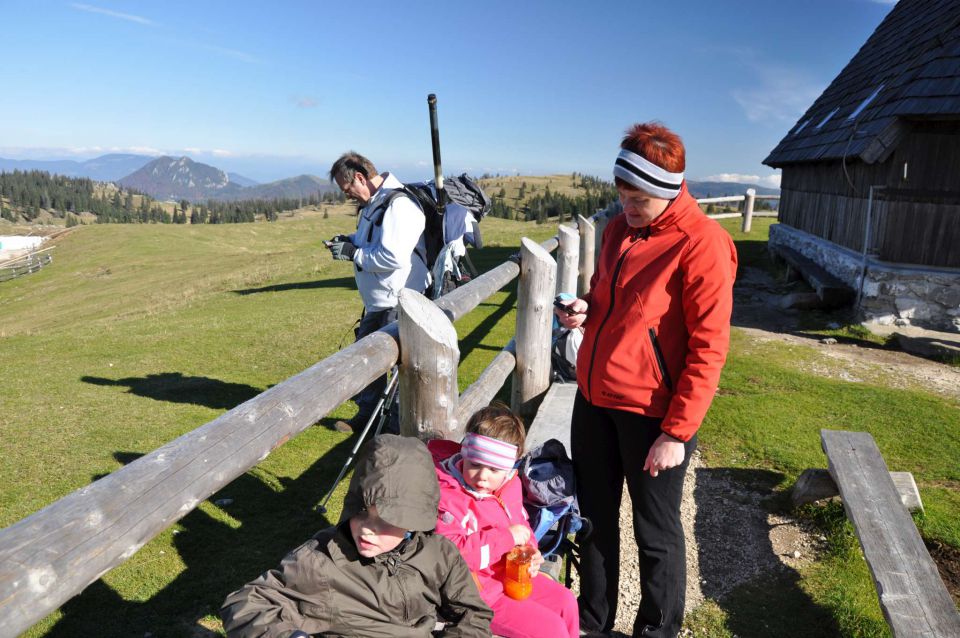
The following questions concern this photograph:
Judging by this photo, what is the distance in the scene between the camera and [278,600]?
1894 millimetres

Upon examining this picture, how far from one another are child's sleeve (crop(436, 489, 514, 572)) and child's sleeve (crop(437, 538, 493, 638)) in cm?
Answer: 32

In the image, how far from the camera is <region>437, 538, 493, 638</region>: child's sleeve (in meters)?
2.18

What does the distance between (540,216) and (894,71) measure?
25.3 meters

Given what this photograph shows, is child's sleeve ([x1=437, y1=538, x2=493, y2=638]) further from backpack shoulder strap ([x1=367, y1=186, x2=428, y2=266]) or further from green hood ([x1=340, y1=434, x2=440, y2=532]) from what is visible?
backpack shoulder strap ([x1=367, y1=186, x2=428, y2=266])

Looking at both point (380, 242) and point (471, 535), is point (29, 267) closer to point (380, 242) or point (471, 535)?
point (380, 242)

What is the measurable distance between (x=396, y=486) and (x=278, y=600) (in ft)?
1.55

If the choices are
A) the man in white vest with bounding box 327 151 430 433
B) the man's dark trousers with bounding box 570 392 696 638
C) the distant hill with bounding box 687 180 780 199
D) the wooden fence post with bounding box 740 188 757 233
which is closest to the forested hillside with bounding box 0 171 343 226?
the distant hill with bounding box 687 180 780 199

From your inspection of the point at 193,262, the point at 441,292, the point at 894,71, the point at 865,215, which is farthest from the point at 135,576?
the point at 193,262

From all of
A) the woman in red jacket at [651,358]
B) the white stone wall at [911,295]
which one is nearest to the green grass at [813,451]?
the white stone wall at [911,295]

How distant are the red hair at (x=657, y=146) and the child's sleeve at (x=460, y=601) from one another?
5.13 ft

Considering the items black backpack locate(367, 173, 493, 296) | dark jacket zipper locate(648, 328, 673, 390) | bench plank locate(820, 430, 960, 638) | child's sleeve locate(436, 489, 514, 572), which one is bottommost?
bench plank locate(820, 430, 960, 638)

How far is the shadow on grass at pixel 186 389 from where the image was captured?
22.0 ft

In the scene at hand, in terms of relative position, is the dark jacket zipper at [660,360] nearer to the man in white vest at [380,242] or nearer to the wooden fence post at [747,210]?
the man in white vest at [380,242]

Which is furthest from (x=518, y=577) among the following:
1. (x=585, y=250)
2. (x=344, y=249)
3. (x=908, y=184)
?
(x=908, y=184)
